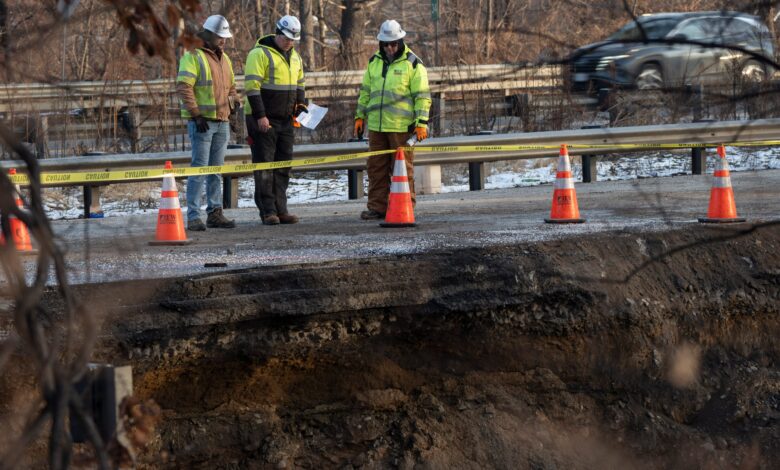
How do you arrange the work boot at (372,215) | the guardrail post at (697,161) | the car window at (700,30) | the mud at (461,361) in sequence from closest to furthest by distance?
the car window at (700,30), the mud at (461,361), the work boot at (372,215), the guardrail post at (697,161)

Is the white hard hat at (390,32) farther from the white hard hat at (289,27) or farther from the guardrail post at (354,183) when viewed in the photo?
the guardrail post at (354,183)

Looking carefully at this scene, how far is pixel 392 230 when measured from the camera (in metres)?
9.59

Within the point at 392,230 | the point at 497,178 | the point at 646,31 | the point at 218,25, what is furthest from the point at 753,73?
the point at 497,178

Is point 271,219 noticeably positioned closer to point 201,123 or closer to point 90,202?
point 201,123

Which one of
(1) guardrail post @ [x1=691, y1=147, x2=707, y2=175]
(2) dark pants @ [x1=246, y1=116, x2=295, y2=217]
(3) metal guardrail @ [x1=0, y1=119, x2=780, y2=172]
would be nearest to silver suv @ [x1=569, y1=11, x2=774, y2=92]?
(2) dark pants @ [x1=246, y1=116, x2=295, y2=217]

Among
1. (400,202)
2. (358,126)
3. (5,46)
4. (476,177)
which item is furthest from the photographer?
(476,177)

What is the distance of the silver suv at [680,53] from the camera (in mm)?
3320

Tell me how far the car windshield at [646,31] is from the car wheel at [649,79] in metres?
0.12

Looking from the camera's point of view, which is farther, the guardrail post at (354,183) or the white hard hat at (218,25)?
the guardrail post at (354,183)

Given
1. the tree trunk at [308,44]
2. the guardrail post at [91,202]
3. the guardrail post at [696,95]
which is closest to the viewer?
the guardrail post at [696,95]

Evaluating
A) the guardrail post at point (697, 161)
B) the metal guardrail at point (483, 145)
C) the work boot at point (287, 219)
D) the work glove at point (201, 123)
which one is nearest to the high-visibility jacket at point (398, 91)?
the work boot at point (287, 219)

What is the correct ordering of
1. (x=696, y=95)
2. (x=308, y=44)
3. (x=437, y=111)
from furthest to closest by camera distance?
1. (x=308, y=44)
2. (x=437, y=111)
3. (x=696, y=95)

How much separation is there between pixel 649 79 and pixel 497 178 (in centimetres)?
1318

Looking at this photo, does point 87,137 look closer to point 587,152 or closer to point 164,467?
point 587,152
